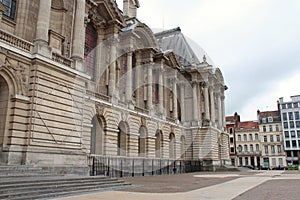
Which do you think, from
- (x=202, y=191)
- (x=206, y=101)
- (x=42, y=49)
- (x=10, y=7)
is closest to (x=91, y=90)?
(x=42, y=49)

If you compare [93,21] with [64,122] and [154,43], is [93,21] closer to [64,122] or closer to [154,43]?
[154,43]

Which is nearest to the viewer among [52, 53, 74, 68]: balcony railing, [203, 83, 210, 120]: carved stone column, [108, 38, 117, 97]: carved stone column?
[52, 53, 74, 68]: balcony railing

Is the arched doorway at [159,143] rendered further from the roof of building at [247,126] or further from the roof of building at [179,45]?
the roof of building at [247,126]

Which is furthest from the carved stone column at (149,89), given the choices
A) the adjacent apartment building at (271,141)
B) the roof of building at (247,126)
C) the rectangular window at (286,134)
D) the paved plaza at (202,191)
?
the rectangular window at (286,134)

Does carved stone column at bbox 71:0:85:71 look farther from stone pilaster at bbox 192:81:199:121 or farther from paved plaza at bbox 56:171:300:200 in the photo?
stone pilaster at bbox 192:81:199:121

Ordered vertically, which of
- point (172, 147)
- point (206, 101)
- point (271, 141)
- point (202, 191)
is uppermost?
point (206, 101)

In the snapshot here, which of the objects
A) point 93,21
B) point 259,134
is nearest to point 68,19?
point 93,21

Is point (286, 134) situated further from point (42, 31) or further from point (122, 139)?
point (42, 31)

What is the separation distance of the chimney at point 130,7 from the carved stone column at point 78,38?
16.3 m

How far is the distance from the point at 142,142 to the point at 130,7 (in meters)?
18.0

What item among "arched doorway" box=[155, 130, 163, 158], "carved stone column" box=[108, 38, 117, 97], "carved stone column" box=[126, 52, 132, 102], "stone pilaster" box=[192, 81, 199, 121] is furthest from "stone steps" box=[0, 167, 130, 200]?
"stone pilaster" box=[192, 81, 199, 121]

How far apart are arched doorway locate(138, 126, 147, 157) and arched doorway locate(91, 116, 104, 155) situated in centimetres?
696

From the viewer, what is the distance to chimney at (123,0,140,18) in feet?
117

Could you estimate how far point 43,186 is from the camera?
400 inches
